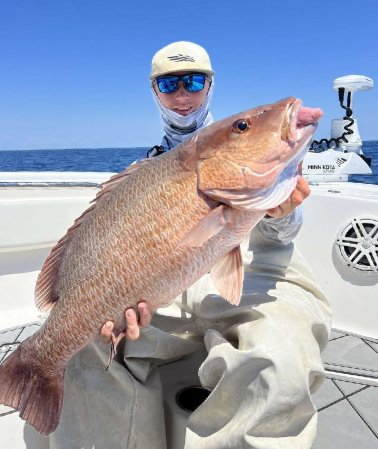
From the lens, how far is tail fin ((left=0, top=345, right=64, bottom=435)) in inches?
63.5

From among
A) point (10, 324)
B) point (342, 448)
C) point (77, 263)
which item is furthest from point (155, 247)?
point (10, 324)

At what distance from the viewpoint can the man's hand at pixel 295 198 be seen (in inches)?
62.3

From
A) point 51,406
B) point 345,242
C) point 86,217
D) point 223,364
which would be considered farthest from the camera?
point 345,242

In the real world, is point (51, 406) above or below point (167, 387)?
above

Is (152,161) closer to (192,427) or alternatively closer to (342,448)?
(192,427)

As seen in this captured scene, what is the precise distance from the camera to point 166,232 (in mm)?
1500

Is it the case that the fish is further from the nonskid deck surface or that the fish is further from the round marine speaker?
the round marine speaker

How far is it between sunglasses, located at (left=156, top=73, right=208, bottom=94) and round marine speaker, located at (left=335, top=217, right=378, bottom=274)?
4.95ft

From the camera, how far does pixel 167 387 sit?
1878 mm

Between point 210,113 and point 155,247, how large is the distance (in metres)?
1.45

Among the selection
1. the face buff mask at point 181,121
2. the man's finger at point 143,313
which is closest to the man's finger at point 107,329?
the man's finger at point 143,313

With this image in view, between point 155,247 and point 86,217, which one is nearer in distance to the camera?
point 155,247

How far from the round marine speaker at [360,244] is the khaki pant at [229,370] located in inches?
48.8

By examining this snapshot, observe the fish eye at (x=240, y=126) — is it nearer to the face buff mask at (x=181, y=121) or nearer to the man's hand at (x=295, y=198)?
the man's hand at (x=295, y=198)
